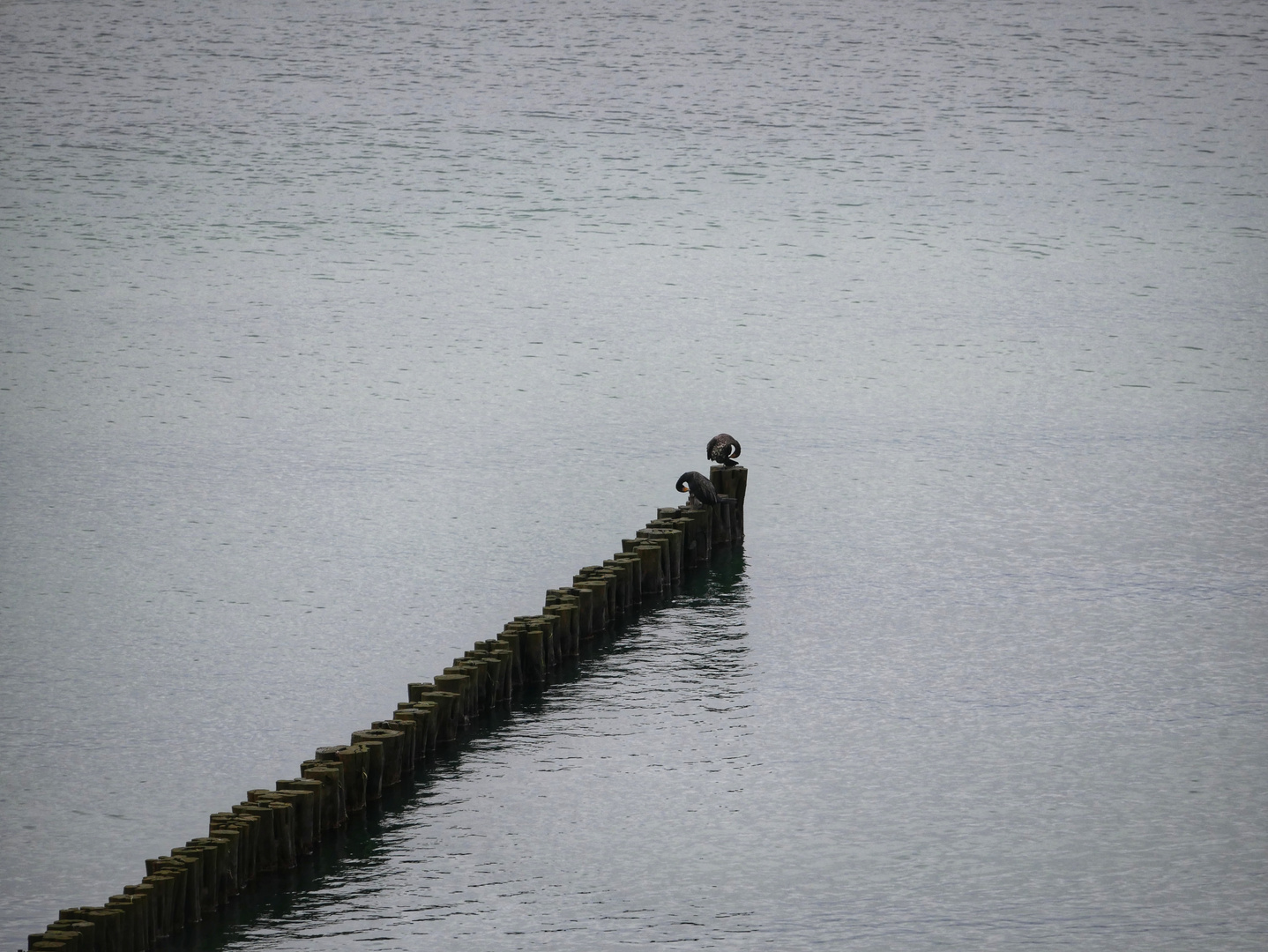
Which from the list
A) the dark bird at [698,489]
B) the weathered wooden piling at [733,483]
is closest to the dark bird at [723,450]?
the weathered wooden piling at [733,483]

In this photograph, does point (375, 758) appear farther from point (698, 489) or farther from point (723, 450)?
point (723, 450)

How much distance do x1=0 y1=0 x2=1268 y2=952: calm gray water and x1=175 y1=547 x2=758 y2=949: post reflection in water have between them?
5 cm

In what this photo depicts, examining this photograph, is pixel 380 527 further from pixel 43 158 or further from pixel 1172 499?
pixel 43 158

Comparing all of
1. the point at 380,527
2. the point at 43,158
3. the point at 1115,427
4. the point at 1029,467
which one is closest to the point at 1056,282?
the point at 1115,427

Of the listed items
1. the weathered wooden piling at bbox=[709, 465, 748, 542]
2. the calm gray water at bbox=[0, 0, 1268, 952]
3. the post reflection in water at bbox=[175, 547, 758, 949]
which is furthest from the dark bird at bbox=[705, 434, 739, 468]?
the post reflection in water at bbox=[175, 547, 758, 949]

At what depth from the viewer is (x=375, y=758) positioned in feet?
46.4

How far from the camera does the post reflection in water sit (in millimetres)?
12383

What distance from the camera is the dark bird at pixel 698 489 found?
2070 centimetres

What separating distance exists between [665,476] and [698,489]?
4387mm

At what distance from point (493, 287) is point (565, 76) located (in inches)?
917

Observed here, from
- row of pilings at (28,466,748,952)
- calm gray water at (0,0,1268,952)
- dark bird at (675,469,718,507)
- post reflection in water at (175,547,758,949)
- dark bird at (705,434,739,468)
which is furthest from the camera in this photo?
dark bird at (705,434,739,468)

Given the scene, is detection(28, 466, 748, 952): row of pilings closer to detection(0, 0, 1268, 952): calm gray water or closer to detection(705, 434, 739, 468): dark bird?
detection(705, 434, 739, 468): dark bird

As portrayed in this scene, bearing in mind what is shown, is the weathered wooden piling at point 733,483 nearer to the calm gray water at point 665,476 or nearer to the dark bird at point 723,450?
the dark bird at point 723,450

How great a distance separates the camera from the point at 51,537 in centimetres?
2245
